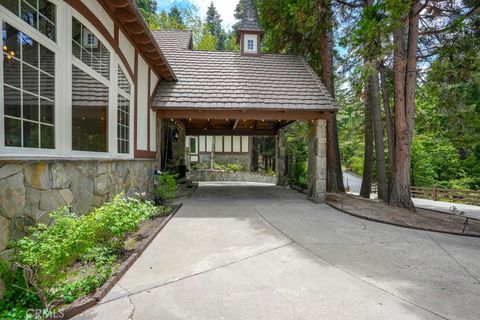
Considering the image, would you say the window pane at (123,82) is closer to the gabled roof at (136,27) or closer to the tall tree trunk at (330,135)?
the gabled roof at (136,27)

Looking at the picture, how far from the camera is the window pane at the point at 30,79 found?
308 centimetres

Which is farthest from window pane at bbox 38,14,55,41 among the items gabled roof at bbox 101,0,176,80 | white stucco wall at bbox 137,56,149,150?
white stucco wall at bbox 137,56,149,150

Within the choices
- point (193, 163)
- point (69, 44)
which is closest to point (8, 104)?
point (69, 44)

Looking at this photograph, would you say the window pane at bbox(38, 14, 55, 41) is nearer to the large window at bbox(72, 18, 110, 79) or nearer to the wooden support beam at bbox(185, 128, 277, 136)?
the large window at bbox(72, 18, 110, 79)

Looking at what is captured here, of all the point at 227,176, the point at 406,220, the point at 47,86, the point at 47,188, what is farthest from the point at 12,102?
the point at 227,176

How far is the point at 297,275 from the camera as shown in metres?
3.33

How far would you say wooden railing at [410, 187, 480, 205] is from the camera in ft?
48.8

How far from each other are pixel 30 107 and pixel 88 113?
1.98 m

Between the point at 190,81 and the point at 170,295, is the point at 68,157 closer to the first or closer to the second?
the point at 170,295

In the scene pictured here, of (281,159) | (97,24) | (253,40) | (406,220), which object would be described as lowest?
(406,220)

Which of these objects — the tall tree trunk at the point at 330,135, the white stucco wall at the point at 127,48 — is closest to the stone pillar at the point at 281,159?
the tall tree trunk at the point at 330,135

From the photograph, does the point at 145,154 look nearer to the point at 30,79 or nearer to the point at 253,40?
the point at 30,79

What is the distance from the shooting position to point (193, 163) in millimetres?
22641

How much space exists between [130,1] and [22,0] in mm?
1911
